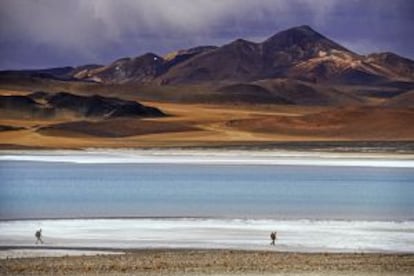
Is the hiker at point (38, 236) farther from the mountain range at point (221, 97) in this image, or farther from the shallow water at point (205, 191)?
the mountain range at point (221, 97)

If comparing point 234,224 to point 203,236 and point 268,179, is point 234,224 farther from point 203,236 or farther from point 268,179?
point 268,179

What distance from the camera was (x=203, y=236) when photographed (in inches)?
459

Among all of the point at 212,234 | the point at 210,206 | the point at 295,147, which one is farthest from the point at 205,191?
A: the point at 295,147

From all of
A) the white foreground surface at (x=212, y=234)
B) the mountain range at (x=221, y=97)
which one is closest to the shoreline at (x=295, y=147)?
the mountain range at (x=221, y=97)

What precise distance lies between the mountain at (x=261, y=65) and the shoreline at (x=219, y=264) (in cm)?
3118

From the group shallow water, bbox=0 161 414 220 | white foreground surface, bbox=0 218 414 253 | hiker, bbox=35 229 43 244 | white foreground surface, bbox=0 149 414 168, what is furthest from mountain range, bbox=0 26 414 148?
hiker, bbox=35 229 43 244

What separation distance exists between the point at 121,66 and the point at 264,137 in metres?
11.5

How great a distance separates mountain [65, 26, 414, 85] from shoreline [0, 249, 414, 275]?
1228 inches

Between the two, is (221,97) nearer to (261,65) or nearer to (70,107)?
(261,65)

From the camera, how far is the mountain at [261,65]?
45.9 metres

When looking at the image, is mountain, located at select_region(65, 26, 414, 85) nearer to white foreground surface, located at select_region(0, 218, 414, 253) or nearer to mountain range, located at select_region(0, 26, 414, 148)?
mountain range, located at select_region(0, 26, 414, 148)

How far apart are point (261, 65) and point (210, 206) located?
136 feet

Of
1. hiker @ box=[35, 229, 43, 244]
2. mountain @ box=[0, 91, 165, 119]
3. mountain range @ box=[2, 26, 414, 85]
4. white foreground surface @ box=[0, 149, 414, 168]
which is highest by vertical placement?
mountain range @ box=[2, 26, 414, 85]

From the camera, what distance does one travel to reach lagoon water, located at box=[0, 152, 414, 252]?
11.5 metres
